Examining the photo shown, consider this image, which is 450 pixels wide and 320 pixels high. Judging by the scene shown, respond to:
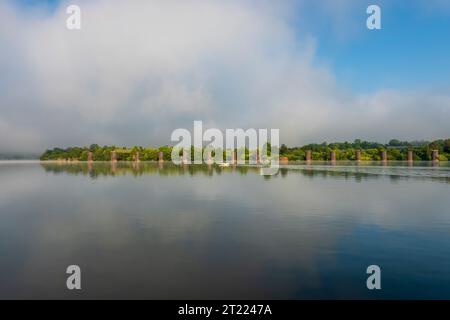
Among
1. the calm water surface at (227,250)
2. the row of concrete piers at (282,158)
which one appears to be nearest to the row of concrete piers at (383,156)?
the row of concrete piers at (282,158)

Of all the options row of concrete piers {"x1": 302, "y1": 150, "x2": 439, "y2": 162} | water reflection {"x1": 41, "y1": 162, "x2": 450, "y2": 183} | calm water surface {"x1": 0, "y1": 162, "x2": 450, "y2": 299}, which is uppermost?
row of concrete piers {"x1": 302, "y1": 150, "x2": 439, "y2": 162}

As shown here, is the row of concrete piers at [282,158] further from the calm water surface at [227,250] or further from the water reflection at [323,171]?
the calm water surface at [227,250]

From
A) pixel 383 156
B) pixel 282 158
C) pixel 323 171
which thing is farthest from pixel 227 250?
pixel 383 156

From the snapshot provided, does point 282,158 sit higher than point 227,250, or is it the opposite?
Answer: point 282,158

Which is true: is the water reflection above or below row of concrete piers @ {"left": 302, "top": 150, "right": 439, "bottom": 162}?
below

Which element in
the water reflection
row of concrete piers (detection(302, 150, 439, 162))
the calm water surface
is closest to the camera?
the calm water surface

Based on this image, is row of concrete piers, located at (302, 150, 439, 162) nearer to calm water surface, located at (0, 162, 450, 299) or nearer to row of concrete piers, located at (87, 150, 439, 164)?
row of concrete piers, located at (87, 150, 439, 164)

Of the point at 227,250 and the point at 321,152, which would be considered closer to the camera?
the point at 227,250

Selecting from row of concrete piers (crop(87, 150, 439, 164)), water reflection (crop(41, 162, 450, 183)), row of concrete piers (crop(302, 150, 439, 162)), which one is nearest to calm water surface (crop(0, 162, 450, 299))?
water reflection (crop(41, 162, 450, 183))

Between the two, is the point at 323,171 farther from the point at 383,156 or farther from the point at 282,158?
the point at 383,156
